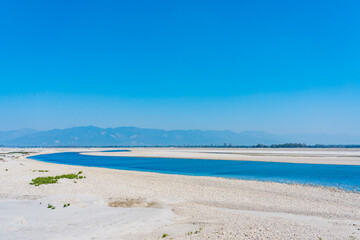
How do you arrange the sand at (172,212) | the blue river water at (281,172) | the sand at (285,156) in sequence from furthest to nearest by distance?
the sand at (285,156) → the blue river water at (281,172) → the sand at (172,212)

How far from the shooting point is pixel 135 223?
535 inches

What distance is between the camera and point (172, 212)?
15945mm

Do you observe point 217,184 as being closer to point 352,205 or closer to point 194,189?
point 194,189

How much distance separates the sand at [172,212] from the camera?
11742mm

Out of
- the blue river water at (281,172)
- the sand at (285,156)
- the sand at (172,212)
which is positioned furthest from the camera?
the sand at (285,156)

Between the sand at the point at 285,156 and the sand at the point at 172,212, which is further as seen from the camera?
the sand at the point at 285,156

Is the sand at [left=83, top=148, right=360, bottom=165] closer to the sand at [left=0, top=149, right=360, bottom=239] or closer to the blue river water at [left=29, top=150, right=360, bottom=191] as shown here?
the blue river water at [left=29, top=150, right=360, bottom=191]

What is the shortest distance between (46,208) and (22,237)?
5.42 m

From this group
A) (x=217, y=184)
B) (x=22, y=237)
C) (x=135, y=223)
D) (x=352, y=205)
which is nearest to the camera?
(x=22, y=237)

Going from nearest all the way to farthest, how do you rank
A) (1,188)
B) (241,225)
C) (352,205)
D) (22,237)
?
1. (22,237)
2. (241,225)
3. (352,205)
4. (1,188)

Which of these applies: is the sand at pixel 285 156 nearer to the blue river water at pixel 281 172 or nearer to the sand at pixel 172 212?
the blue river water at pixel 281 172

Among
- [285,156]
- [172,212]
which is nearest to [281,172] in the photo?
[172,212]

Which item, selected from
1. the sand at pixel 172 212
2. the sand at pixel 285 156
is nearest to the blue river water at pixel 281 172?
the sand at pixel 172 212

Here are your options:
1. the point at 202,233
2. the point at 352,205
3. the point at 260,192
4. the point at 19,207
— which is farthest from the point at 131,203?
the point at 352,205
